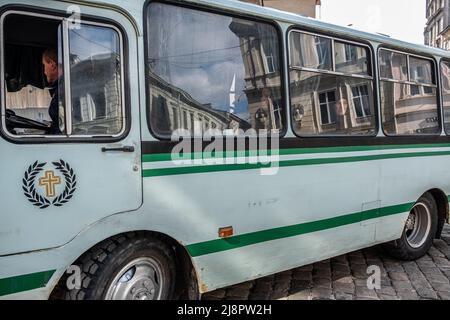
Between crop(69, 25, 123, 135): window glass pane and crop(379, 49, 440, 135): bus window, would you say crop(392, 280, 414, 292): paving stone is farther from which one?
crop(69, 25, 123, 135): window glass pane

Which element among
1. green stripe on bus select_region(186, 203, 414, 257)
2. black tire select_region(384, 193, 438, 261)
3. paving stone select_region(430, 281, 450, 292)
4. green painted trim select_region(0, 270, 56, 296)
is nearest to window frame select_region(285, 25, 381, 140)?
green stripe on bus select_region(186, 203, 414, 257)

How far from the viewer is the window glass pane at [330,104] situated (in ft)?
14.1

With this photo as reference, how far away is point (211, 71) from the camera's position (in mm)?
3721

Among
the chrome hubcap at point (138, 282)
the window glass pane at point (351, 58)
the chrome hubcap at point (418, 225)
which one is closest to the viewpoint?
the chrome hubcap at point (138, 282)

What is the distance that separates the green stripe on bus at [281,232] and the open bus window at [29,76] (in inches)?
55.8

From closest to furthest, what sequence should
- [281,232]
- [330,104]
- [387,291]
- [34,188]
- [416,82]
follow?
[34,188] < [281,232] < [330,104] < [387,291] < [416,82]

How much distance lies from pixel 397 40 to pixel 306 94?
1871 millimetres

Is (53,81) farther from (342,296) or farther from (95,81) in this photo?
(342,296)

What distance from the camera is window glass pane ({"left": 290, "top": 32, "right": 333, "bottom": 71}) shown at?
14.0 ft

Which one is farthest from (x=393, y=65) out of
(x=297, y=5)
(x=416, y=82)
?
(x=297, y=5)

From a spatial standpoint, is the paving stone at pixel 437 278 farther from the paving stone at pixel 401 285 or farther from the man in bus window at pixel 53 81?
the man in bus window at pixel 53 81

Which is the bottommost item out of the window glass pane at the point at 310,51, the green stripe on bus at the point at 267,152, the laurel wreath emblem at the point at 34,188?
the laurel wreath emblem at the point at 34,188

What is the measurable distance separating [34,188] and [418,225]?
5104 millimetres

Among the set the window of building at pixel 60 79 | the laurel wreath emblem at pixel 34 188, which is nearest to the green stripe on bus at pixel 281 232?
the laurel wreath emblem at pixel 34 188
